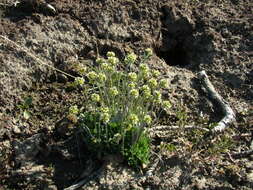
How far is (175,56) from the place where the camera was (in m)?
5.93

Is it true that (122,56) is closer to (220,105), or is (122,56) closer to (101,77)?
(220,105)

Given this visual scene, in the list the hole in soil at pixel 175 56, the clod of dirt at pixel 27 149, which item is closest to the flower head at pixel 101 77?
the clod of dirt at pixel 27 149

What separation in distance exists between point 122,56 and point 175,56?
80 centimetres

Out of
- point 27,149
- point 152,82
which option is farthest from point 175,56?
point 27,149

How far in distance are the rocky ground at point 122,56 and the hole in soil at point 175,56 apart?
1 centimetres

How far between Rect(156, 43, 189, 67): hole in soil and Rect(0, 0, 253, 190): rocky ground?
0.01 meters

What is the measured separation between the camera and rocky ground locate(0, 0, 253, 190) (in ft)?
14.0

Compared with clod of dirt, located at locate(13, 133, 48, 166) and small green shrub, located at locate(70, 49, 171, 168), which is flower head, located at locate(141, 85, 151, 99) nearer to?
small green shrub, located at locate(70, 49, 171, 168)

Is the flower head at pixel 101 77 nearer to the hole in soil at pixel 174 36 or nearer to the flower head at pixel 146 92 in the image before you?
the flower head at pixel 146 92

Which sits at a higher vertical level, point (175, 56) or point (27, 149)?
point (175, 56)

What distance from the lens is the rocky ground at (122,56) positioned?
14.0 feet

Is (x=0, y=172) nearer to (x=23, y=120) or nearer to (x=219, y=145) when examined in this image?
(x=23, y=120)

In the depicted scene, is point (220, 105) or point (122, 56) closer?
point (220, 105)

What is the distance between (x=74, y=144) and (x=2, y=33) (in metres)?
1.61
